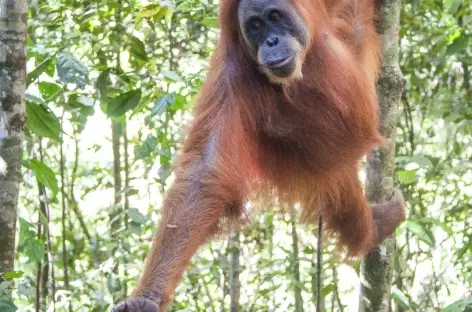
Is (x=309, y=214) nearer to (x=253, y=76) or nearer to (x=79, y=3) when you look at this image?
(x=253, y=76)

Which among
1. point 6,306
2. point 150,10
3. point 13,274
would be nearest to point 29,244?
point 13,274

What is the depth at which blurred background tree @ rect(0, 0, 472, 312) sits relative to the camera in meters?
3.33

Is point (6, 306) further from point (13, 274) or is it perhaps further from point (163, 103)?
point (163, 103)

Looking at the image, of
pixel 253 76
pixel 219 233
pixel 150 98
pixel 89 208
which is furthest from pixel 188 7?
pixel 89 208

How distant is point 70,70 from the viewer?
3.05m

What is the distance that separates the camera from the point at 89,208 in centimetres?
687

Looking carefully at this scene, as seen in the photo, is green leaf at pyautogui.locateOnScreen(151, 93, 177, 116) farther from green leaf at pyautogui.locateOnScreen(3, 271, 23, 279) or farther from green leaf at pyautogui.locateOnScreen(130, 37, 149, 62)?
green leaf at pyautogui.locateOnScreen(3, 271, 23, 279)

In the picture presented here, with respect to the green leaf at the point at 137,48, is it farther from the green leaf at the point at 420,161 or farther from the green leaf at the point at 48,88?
the green leaf at the point at 420,161

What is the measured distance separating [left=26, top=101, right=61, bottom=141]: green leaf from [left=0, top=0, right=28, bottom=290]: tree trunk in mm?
296

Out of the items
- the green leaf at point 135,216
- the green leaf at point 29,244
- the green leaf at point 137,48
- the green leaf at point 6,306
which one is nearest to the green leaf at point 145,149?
the green leaf at point 135,216

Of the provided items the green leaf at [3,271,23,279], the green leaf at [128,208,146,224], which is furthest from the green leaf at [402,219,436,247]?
the green leaf at [3,271,23,279]

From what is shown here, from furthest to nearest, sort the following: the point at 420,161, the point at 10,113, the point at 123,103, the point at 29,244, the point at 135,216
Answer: the point at 135,216 < the point at 123,103 < the point at 420,161 < the point at 29,244 < the point at 10,113

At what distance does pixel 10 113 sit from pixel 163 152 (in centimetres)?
104

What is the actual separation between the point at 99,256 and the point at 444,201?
2.72m
